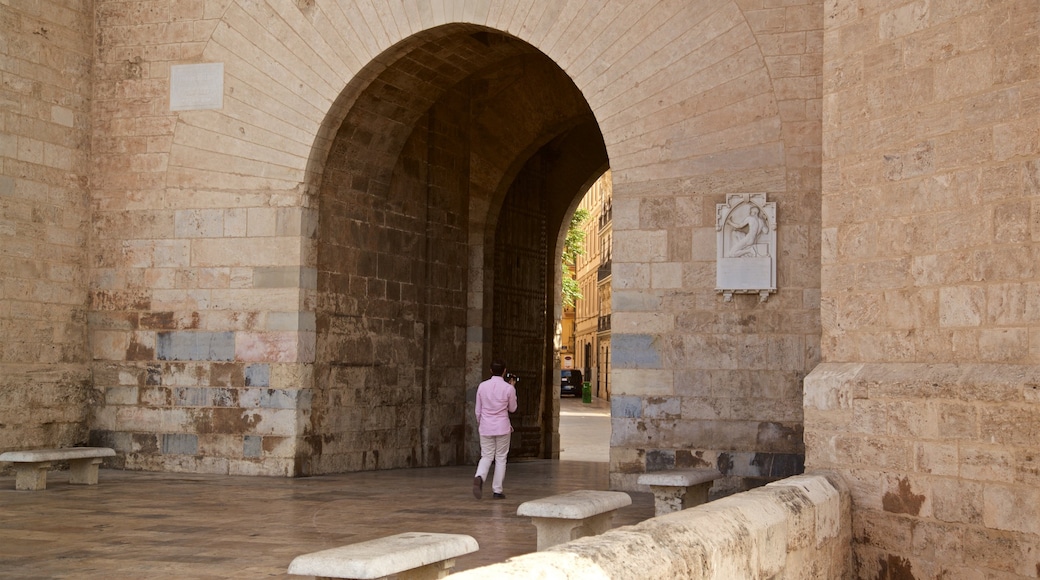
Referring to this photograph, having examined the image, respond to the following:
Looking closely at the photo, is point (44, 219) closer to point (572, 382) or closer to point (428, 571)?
point (428, 571)

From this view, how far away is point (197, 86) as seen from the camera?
1202 cm

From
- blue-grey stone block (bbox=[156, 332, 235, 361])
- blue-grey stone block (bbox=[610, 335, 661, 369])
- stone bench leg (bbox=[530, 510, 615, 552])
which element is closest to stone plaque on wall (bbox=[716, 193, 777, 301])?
blue-grey stone block (bbox=[610, 335, 661, 369])

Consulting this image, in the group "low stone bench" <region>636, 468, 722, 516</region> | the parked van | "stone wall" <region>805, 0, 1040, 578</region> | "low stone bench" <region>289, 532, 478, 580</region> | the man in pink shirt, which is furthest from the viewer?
the parked van

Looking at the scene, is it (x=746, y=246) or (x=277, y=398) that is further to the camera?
(x=277, y=398)

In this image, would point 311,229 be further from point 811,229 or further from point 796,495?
point 796,495

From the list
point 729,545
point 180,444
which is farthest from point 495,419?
point 729,545

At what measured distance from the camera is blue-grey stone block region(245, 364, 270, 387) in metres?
11.6

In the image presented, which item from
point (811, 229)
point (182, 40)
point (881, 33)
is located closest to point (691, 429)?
point (811, 229)

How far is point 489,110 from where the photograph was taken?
14.9 m

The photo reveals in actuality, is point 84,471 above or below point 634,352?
below

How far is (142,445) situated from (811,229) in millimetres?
6804

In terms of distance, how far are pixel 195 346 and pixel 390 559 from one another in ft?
25.7

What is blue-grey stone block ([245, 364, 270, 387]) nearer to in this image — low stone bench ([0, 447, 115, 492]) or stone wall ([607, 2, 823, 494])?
low stone bench ([0, 447, 115, 492])

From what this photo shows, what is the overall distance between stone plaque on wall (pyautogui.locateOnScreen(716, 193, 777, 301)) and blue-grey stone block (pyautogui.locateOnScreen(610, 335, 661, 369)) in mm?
796
